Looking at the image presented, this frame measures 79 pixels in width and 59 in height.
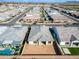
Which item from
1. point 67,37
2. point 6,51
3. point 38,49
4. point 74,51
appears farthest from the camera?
point 67,37

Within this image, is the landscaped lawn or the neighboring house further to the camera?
the neighboring house

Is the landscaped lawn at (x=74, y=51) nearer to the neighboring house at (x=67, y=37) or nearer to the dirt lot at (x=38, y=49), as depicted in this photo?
the neighboring house at (x=67, y=37)

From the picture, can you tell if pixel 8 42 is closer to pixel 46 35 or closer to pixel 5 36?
pixel 5 36

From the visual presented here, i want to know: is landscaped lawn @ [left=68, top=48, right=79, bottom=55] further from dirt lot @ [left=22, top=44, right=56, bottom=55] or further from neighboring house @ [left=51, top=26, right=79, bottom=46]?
dirt lot @ [left=22, top=44, right=56, bottom=55]

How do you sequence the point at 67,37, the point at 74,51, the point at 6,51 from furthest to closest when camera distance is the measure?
1. the point at 67,37
2. the point at 74,51
3. the point at 6,51

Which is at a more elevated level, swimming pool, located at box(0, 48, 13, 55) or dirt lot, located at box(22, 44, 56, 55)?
swimming pool, located at box(0, 48, 13, 55)

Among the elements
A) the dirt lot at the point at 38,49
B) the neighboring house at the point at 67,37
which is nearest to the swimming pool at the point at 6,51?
the dirt lot at the point at 38,49

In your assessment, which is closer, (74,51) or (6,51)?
(6,51)

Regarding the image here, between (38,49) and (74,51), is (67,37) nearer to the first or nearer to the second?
(74,51)

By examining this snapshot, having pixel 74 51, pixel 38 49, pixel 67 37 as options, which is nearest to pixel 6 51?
pixel 38 49

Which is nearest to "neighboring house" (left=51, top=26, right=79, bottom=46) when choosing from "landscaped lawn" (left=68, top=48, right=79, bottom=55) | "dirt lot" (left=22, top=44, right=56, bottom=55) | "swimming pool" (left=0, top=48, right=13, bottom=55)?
"landscaped lawn" (left=68, top=48, right=79, bottom=55)

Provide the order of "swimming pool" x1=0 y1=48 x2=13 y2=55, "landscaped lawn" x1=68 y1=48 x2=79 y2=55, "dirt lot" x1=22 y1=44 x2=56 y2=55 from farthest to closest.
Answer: "dirt lot" x1=22 y1=44 x2=56 y2=55
"landscaped lawn" x1=68 y1=48 x2=79 y2=55
"swimming pool" x1=0 y1=48 x2=13 y2=55
